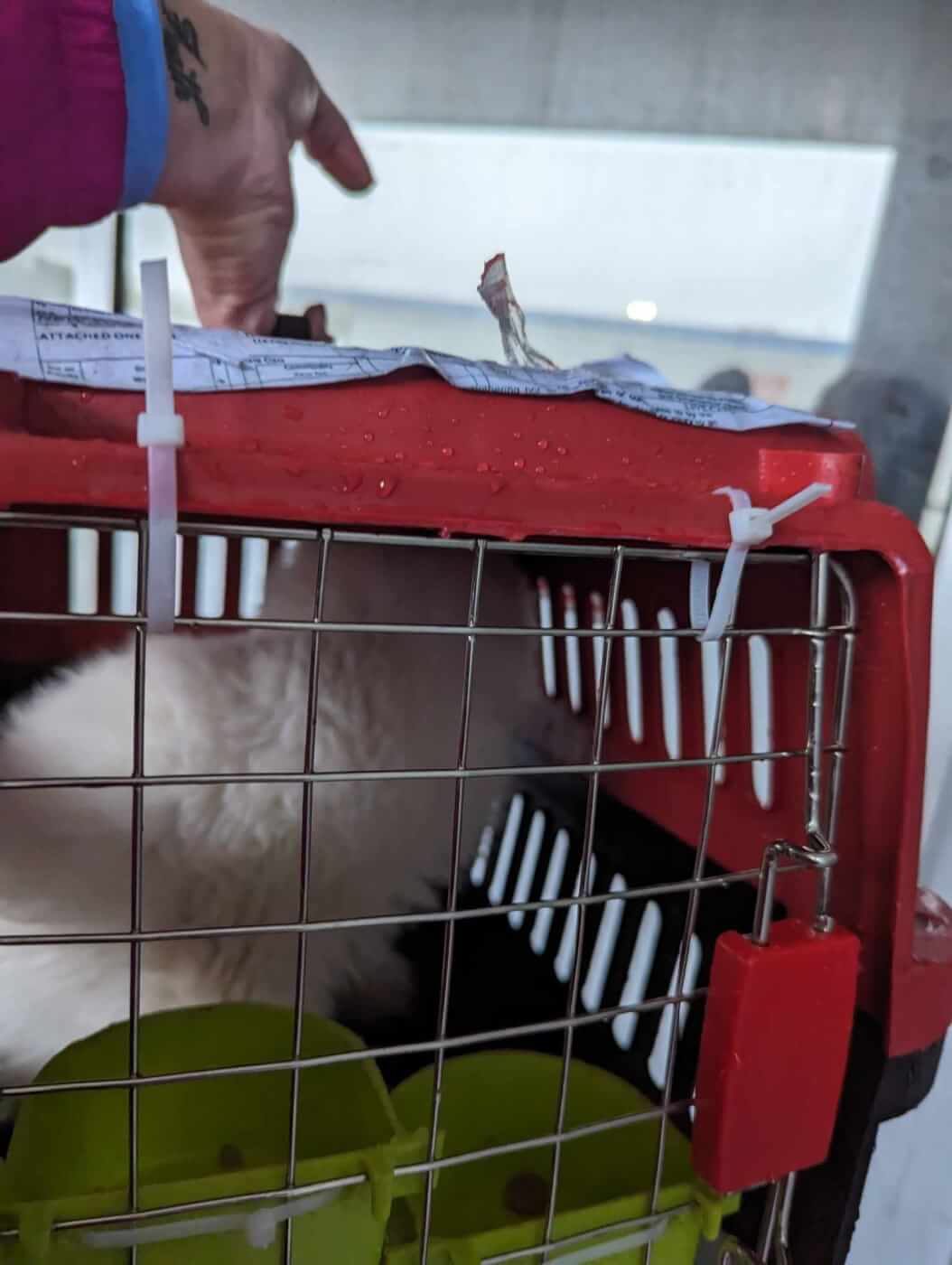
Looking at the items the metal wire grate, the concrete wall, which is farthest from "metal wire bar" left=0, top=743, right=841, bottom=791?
the concrete wall

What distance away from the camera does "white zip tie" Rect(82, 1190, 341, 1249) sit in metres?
0.32

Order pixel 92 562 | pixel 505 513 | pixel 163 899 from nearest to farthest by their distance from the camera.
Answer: pixel 505 513 < pixel 163 899 < pixel 92 562

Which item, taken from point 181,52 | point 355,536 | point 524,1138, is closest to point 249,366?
point 355,536

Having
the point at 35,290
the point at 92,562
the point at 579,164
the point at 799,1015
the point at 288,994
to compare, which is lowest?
the point at 288,994

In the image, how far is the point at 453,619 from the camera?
1.84 ft

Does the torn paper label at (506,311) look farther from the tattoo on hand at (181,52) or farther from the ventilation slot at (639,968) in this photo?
the ventilation slot at (639,968)

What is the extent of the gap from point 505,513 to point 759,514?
10 centimetres

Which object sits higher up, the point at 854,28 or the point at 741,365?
the point at 854,28

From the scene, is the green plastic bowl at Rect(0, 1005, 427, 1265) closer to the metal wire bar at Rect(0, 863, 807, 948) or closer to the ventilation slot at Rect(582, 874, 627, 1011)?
the metal wire bar at Rect(0, 863, 807, 948)

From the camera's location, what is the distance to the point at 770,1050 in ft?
1.22

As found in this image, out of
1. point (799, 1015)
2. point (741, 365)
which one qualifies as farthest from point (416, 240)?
point (799, 1015)

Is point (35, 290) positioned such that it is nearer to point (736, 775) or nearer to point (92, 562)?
point (92, 562)

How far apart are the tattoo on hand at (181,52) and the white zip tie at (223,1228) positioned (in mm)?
551

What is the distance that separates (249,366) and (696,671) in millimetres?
323
